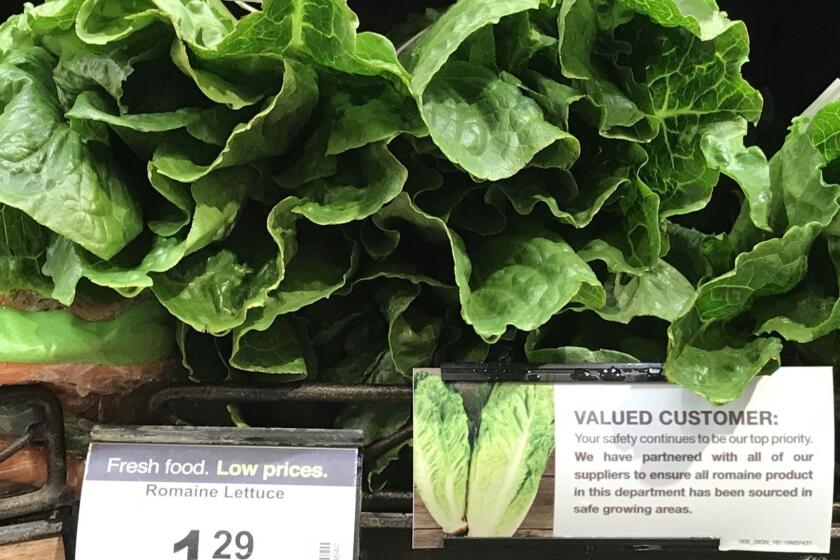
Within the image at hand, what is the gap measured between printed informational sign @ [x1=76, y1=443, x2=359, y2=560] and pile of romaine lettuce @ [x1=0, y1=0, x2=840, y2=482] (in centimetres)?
8

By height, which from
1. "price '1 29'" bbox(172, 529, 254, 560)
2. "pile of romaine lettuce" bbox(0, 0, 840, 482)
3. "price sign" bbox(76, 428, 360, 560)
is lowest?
"price '1 29'" bbox(172, 529, 254, 560)

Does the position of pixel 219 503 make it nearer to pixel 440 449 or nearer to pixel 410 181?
pixel 440 449

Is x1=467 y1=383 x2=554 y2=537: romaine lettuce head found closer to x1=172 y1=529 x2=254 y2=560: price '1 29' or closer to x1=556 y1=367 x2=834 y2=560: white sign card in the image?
x1=556 y1=367 x2=834 y2=560: white sign card

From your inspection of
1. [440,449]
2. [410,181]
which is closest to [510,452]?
[440,449]

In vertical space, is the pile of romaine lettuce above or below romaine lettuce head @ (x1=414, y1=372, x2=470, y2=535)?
above

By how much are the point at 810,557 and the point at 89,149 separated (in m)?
0.70

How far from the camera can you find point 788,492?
25.0 inches

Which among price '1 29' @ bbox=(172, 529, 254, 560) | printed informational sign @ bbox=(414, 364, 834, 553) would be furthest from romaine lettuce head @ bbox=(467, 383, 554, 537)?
price '1 29' @ bbox=(172, 529, 254, 560)

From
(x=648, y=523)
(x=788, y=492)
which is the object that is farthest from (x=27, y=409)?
(x=788, y=492)

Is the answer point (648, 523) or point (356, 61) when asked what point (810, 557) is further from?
point (356, 61)

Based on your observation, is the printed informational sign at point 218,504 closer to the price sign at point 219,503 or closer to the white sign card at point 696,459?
the price sign at point 219,503

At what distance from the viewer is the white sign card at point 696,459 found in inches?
24.8

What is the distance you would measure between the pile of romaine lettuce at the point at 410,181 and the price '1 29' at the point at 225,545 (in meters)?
0.13

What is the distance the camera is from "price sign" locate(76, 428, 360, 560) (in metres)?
0.61
